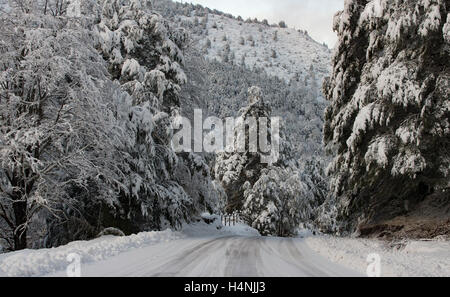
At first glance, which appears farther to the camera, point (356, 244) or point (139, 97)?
point (139, 97)

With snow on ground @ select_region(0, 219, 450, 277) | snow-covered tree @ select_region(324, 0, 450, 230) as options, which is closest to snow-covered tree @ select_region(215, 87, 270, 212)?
snow-covered tree @ select_region(324, 0, 450, 230)

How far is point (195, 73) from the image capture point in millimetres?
23641

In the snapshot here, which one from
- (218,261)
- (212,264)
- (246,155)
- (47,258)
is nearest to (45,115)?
(47,258)

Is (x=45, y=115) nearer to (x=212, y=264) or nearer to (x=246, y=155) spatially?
(x=212, y=264)

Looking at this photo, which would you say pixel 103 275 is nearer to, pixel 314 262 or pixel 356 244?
pixel 314 262

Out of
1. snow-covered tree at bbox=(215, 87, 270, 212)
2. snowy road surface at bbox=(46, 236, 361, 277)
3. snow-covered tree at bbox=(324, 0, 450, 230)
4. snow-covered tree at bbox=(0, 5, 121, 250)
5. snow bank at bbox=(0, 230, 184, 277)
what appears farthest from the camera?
snow-covered tree at bbox=(215, 87, 270, 212)

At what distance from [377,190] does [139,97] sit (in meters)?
11.1

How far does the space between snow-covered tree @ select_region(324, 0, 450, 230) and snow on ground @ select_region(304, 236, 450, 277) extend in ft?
7.16

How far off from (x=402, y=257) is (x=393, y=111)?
5350mm

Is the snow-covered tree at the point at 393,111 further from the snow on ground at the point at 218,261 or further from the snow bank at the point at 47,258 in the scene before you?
the snow bank at the point at 47,258

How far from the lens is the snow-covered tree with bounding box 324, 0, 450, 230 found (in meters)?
12.0

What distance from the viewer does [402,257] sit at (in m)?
9.52

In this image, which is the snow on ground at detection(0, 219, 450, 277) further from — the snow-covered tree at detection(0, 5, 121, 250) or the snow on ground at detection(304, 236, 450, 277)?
the snow-covered tree at detection(0, 5, 121, 250)

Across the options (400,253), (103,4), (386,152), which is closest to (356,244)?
(400,253)
